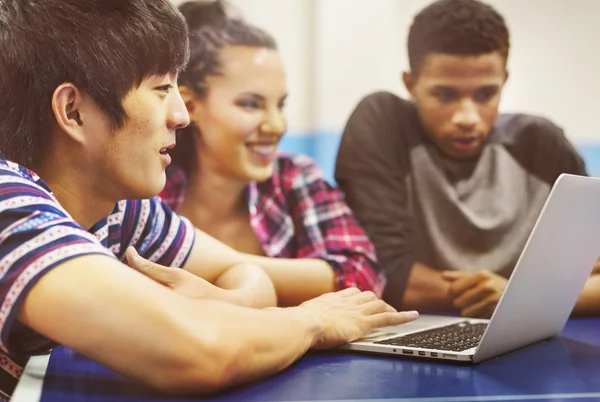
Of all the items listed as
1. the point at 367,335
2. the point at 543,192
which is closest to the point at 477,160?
the point at 543,192

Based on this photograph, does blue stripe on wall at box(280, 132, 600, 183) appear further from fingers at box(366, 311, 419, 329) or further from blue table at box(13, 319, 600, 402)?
blue table at box(13, 319, 600, 402)

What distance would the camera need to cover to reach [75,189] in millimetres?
1052

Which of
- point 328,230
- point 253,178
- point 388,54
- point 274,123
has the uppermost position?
point 388,54

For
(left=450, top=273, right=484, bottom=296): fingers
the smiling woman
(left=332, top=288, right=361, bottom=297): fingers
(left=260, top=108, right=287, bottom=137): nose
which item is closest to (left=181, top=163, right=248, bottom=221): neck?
the smiling woman

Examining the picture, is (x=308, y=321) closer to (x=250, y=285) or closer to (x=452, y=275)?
(x=250, y=285)

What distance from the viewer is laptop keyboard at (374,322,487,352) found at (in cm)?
100

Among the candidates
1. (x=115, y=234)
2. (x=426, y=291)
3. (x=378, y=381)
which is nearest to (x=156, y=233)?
(x=115, y=234)

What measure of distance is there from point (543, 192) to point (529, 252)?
0.79 m

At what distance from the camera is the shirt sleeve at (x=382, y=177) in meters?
1.63

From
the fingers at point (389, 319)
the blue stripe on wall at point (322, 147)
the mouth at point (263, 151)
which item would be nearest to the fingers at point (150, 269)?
the fingers at point (389, 319)

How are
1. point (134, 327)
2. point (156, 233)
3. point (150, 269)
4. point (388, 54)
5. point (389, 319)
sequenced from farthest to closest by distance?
1. point (388, 54)
2. point (156, 233)
3. point (389, 319)
4. point (150, 269)
5. point (134, 327)

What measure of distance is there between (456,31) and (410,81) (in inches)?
5.9

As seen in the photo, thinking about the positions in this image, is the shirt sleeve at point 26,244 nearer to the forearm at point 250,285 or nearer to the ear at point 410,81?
the forearm at point 250,285

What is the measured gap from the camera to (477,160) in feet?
5.55
